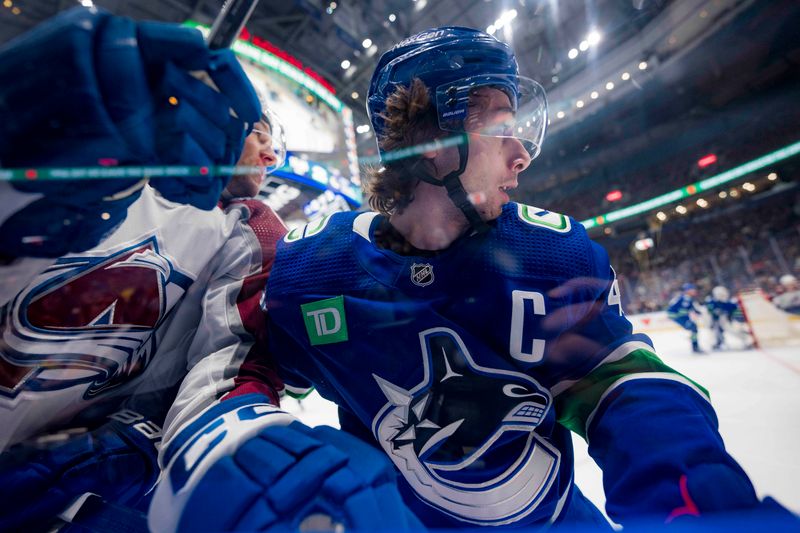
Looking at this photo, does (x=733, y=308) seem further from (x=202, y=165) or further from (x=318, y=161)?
(x=202, y=165)

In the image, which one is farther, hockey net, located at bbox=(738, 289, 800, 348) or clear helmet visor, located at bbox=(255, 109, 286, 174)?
hockey net, located at bbox=(738, 289, 800, 348)

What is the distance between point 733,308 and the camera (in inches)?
198

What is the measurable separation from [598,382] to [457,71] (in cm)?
80

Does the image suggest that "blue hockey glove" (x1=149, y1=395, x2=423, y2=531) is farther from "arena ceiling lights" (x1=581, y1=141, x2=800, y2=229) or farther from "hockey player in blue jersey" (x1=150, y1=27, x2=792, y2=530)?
"arena ceiling lights" (x1=581, y1=141, x2=800, y2=229)

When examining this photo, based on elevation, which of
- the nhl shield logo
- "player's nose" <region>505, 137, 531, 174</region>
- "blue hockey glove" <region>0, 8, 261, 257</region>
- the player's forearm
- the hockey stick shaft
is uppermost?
the hockey stick shaft

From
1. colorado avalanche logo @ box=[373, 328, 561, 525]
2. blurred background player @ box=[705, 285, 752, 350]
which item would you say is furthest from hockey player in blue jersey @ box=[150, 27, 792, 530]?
blurred background player @ box=[705, 285, 752, 350]

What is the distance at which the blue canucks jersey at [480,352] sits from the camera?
2.39 ft

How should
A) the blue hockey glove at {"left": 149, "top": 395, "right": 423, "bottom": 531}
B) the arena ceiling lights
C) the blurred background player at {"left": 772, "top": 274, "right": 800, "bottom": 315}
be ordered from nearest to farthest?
the blue hockey glove at {"left": 149, "top": 395, "right": 423, "bottom": 531} < the arena ceiling lights < the blurred background player at {"left": 772, "top": 274, "right": 800, "bottom": 315}

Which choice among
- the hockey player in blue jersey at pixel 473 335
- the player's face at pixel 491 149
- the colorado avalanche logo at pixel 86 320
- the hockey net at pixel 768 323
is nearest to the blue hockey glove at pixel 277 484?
the hockey player in blue jersey at pixel 473 335

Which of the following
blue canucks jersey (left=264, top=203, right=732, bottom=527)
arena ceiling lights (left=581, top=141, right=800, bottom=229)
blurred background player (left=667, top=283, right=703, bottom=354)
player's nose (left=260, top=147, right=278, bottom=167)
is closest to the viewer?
blue canucks jersey (left=264, top=203, right=732, bottom=527)

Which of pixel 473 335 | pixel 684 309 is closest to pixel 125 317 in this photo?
pixel 473 335

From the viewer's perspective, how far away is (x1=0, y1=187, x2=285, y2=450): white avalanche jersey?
0.62m

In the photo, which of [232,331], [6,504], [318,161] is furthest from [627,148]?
[6,504]

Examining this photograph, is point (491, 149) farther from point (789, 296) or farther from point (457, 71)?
point (789, 296)
